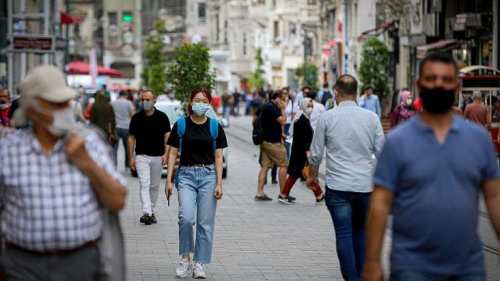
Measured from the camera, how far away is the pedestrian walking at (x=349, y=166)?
9.34 m

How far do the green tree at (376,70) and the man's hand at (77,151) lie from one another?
3626 centimetres

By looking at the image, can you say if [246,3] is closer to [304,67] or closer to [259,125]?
[304,67]

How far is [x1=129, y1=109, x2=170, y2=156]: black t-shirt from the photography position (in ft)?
50.3

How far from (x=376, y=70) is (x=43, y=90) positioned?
37117 millimetres

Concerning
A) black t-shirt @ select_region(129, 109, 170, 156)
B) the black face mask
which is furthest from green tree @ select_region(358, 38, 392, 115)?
the black face mask

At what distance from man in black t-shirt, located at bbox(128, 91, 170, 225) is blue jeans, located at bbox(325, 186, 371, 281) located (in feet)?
20.1

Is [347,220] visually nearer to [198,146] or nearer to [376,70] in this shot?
[198,146]

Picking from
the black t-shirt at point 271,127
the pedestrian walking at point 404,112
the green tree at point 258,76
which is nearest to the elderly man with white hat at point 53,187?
the black t-shirt at point 271,127

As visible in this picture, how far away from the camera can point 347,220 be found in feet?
30.6

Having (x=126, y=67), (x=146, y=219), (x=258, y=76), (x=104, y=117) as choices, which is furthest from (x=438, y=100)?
(x=126, y=67)

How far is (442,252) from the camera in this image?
5.73m

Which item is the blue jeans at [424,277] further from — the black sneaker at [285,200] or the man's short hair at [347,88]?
the black sneaker at [285,200]

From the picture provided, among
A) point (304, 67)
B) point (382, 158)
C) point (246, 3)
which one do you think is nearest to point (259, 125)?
point (382, 158)

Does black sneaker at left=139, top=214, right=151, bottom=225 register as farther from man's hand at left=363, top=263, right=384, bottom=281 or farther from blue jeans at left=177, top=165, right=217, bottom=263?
man's hand at left=363, top=263, right=384, bottom=281
